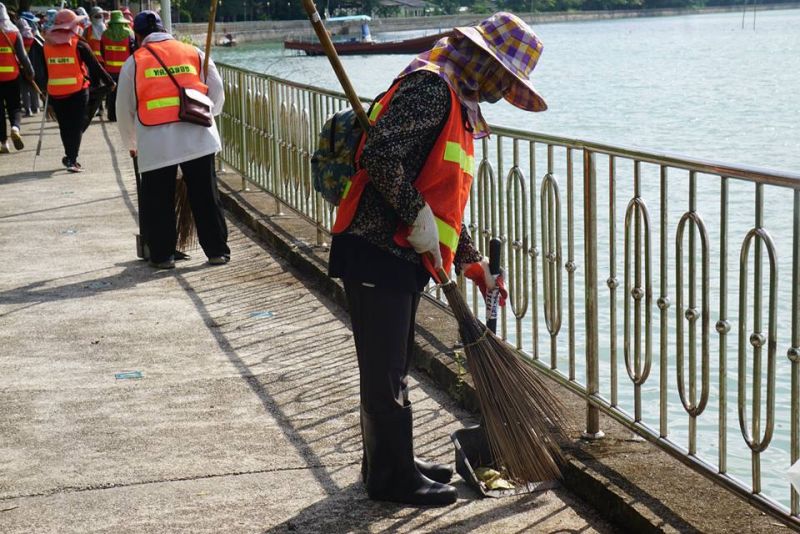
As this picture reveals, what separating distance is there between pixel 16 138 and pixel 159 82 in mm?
8018

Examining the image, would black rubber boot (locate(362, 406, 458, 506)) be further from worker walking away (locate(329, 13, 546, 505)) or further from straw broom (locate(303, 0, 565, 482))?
straw broom (locate(303, 0, 565, 482))

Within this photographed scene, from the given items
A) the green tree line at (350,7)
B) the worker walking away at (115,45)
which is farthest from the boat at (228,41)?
the worker walking away at (115,45)

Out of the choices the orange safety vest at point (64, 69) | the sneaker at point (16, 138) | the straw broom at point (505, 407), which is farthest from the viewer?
the sneaker at point (16, 138)

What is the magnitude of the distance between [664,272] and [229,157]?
8086 mm

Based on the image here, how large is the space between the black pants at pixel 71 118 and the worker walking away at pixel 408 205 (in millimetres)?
10095

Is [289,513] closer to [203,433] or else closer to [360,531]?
[360,531]

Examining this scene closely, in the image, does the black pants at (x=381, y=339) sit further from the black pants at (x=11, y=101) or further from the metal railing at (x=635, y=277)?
the black pants at (x=11, y=101)

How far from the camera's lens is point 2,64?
15930 millimetres

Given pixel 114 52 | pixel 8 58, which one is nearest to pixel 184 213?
pixel 8 58

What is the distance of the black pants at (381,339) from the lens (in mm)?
4227

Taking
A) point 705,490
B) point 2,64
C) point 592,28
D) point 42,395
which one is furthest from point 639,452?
point 592,28

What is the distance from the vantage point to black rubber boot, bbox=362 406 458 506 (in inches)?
171

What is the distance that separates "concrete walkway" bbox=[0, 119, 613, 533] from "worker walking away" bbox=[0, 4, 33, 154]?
275 inches


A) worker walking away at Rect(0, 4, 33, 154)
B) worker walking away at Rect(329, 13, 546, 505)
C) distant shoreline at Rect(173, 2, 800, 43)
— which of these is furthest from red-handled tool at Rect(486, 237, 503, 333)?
distant shoreline at Rect(173, 2, 800, 43)
